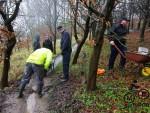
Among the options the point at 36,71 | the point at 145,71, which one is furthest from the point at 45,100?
the point at 145,71

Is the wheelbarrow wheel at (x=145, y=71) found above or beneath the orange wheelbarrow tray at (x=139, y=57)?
beneath

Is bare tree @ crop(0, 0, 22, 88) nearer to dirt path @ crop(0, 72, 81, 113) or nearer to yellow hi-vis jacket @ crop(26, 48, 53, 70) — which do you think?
dirt path @ crop(0, 72, 81, 113)

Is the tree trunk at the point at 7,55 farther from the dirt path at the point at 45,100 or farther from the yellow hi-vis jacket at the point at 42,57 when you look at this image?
the yellow hi-vis jacket at the point at 42,57

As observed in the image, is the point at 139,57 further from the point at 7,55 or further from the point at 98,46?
the point at 7,55

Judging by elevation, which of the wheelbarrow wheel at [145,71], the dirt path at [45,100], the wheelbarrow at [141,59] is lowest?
the dirt path at [45,100]

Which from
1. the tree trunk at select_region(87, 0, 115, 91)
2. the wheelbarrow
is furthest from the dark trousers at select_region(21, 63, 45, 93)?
the wheelbarrow

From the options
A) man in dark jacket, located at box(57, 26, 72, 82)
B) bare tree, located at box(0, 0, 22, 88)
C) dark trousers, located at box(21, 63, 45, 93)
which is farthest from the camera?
bare tree, located at box(0, 0, 22, 88)

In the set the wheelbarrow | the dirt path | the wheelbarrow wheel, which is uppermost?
the wheelbarrow

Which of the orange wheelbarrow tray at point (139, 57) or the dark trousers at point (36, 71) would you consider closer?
the dark trousers at point (36, 71)

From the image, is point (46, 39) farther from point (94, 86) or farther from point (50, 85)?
point (94, 86)

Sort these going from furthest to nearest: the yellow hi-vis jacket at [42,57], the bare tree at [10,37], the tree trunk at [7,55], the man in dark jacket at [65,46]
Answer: the tree trunk at [7,55] → the bare tree at [10,37] → the man in dark jacket at [65,46] → the yellow hi-vis jacket at [42,57]

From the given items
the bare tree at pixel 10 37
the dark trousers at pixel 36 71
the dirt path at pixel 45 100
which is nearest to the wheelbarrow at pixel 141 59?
the dirt path at pixel 45 100

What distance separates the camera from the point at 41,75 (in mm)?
11750

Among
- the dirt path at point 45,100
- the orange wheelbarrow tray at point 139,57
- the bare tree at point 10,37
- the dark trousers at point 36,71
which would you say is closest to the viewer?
the dirt path at point 45,100
